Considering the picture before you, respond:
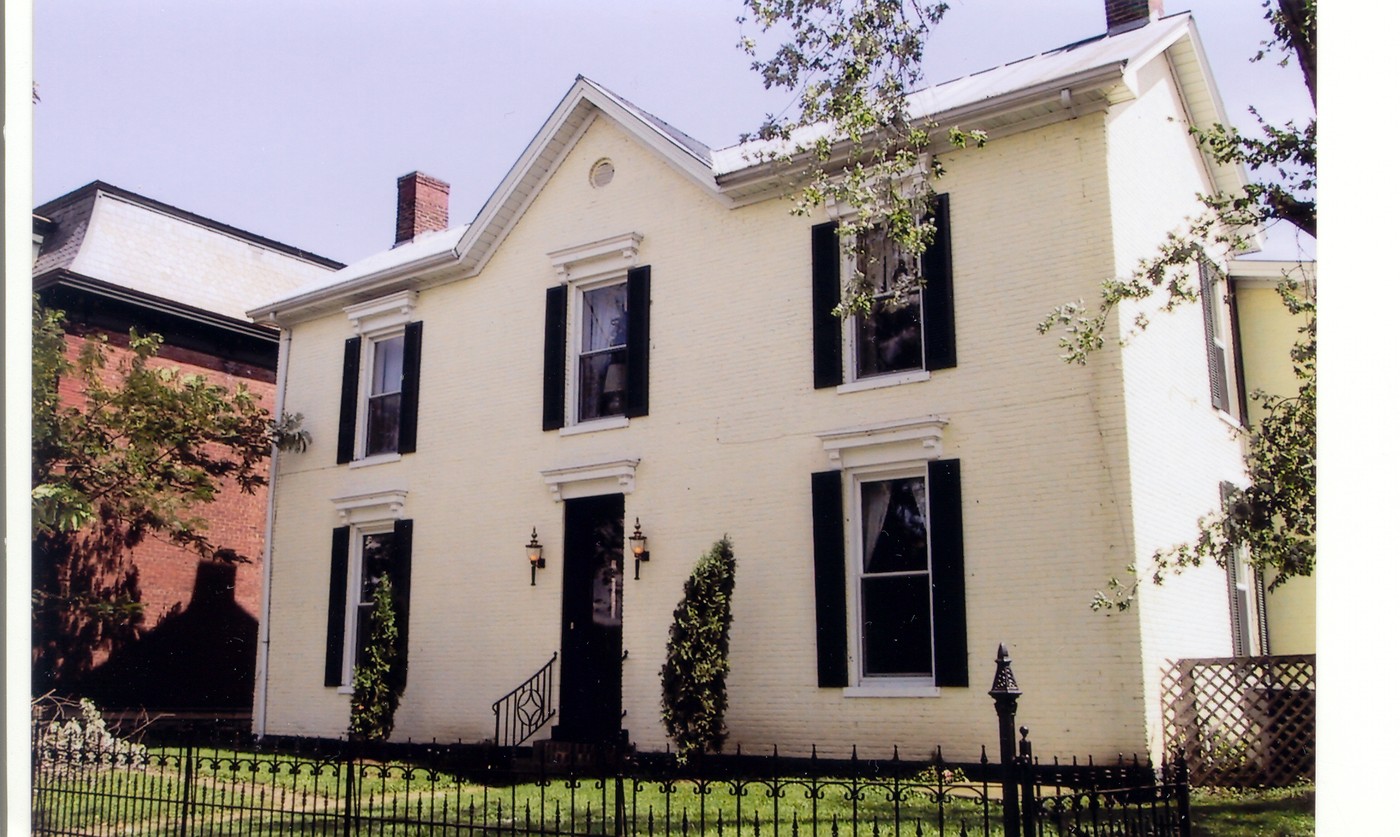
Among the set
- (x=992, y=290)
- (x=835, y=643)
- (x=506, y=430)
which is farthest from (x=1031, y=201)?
(x=506, y=430)

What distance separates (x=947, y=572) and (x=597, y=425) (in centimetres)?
475

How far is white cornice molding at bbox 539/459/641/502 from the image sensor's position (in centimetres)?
1352

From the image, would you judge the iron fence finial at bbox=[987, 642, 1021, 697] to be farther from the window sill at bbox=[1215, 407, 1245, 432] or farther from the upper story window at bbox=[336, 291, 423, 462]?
the upper story window at bbox=[336, 291, 423, 462]

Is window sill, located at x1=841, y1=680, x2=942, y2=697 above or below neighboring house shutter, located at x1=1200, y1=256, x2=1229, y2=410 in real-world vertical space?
below

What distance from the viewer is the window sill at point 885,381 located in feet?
38.6

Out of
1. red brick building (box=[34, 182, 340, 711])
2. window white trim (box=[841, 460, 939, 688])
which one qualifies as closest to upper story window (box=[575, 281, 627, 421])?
window white trim (box=[841, 460, 939, 688])

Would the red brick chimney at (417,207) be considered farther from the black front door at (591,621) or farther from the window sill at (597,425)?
the black front door at (591,621)

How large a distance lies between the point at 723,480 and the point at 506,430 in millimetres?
3430

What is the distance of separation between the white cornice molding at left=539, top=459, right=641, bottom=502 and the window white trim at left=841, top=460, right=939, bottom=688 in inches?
109

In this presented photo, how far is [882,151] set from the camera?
9.11 meters

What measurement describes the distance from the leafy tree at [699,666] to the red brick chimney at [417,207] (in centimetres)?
1043

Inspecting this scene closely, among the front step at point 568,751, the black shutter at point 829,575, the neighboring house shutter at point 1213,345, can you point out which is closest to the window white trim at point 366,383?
the front step at point 568,751

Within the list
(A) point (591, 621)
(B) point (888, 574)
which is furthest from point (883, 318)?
(A) point (591, 621)

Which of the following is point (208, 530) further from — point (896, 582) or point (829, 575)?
point (896, 582)
